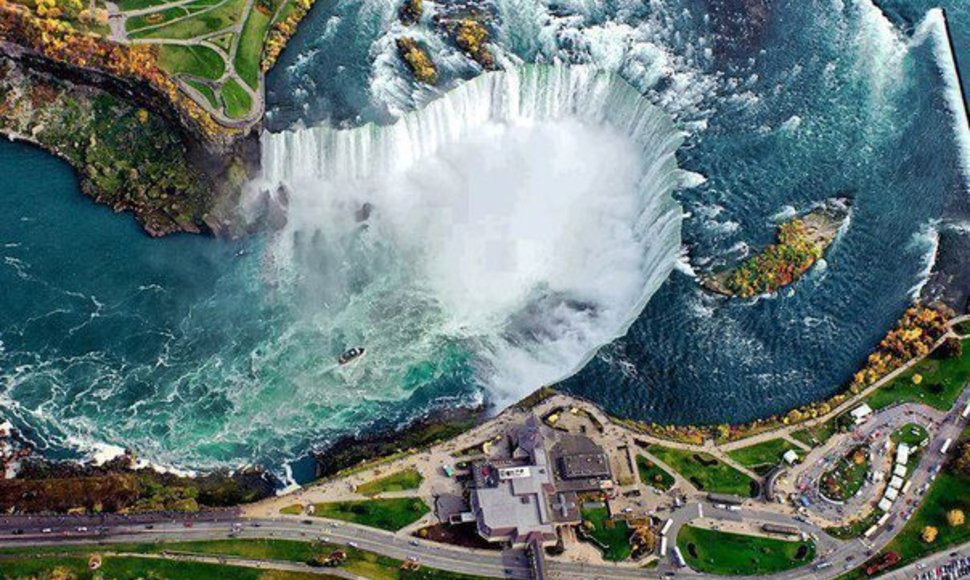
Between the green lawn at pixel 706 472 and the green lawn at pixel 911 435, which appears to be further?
the green lawn at pixel 911 435

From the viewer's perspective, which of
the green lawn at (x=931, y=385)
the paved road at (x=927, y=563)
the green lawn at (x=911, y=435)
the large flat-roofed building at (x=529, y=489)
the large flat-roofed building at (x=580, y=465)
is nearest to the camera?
the large flat-roofed building at (x=529, y=489)

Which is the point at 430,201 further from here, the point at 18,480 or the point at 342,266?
the point at 18,480

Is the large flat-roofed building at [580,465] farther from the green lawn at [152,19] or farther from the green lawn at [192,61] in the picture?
the green lawn at [152,19]

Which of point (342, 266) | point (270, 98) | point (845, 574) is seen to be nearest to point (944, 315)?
point (845, 574)

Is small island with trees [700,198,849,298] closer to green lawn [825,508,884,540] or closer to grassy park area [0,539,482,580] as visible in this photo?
green lawn [825,508,884,540]

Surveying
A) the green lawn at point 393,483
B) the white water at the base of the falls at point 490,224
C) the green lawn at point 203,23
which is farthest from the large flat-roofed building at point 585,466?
the green lawn at point 203,23

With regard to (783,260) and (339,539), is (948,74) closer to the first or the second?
(783,260)
